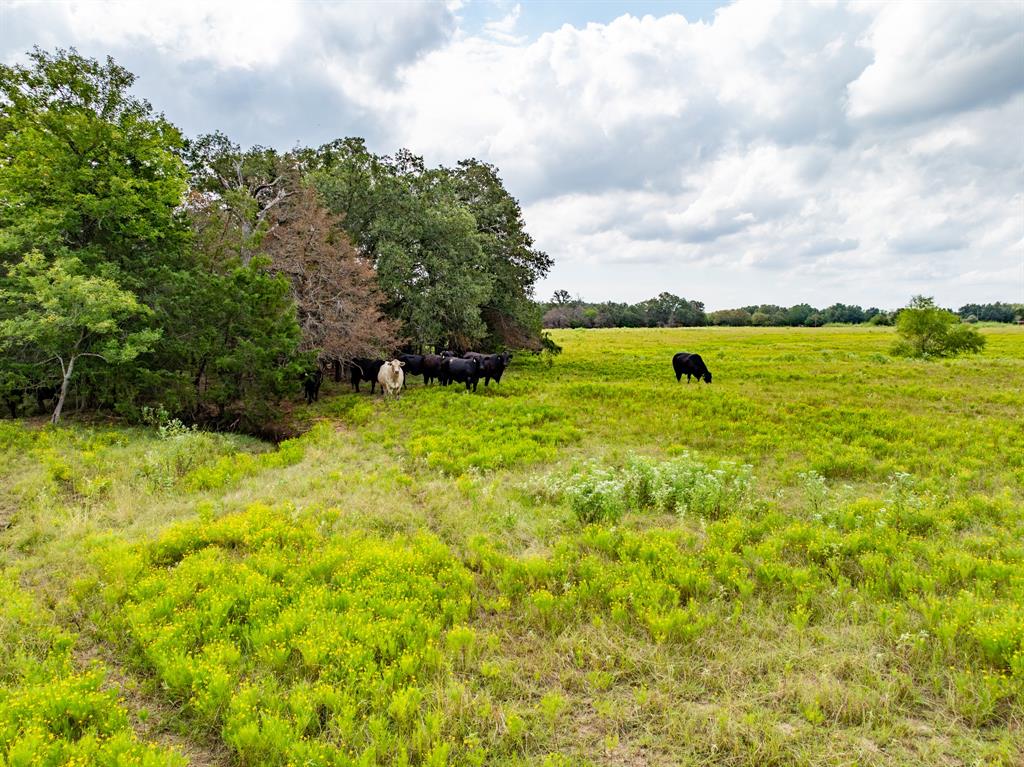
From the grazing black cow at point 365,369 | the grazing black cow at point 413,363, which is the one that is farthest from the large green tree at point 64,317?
the grazing black cow at point 413,363

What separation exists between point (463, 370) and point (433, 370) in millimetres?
2401

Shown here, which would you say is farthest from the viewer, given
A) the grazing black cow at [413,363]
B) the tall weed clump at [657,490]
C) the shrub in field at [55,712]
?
the grazing black cow at [413,363]

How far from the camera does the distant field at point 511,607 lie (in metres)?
4.15

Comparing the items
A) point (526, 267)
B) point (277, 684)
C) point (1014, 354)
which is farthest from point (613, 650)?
point (1014, 354)

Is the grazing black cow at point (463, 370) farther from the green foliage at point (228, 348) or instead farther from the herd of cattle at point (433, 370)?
the green foliage at point (228, 348)

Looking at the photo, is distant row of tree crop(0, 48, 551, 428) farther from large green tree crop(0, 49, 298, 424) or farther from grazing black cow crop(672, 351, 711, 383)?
grazing black cow crop(672, 351, 711, 383)

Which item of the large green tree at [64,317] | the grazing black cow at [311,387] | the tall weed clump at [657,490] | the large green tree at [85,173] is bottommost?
the tall weed clump at [657,490]

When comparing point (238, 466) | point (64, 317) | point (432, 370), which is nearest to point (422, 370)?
point (432, 370)

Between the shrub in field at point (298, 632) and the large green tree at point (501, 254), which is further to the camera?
the large green tree at point (501, 254)

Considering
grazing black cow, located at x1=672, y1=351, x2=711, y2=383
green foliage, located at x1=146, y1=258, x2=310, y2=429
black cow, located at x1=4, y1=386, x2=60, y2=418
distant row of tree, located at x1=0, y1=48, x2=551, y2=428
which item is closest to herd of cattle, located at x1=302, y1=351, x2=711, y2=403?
grazing black cow, located at x1=672, y1=351, x2=711, y2=383

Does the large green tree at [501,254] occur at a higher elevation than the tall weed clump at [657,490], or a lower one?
higher

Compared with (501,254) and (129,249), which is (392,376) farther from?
(501,254)

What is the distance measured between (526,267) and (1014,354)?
134 ft

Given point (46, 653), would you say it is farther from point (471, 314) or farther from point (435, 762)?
point (471, 314)
